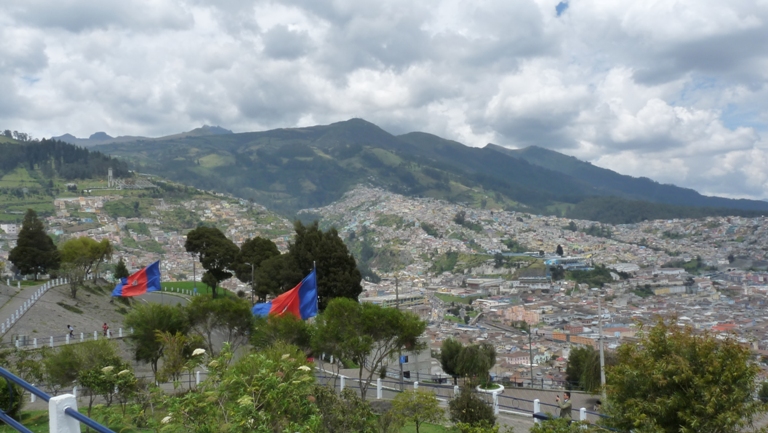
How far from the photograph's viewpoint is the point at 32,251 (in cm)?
3925

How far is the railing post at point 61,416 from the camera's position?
8.75 ft

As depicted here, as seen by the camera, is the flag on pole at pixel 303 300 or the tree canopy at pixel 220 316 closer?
the flag on pole at pixel 303 300

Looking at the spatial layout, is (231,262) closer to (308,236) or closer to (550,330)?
(308,236)

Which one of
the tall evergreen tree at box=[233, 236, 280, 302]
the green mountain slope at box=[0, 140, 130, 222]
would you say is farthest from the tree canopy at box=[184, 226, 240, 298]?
the green mountain slope at box=[0, 140, 130, 222]

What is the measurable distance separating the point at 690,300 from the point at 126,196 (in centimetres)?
9697

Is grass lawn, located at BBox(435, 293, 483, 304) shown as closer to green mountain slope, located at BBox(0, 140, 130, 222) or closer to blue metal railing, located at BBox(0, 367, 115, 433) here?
green mountain slope, located at BBox(0, 140, 130, 222)

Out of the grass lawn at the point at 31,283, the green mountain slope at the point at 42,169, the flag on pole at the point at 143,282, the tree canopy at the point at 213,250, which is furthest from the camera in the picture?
the green mountain slope at the point at 42,169

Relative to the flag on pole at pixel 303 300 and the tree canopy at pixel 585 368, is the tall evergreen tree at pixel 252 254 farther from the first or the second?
the flag on pole at pixel 303 300

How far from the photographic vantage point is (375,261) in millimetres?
122938

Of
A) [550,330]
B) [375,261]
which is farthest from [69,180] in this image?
[550,330]

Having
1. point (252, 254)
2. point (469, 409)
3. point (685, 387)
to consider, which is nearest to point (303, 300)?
point (469, 409)

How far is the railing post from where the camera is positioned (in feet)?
8.75

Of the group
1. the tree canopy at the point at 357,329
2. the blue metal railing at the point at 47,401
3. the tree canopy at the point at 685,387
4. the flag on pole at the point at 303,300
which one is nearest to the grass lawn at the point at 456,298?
the tree canopy at the point at 357,329

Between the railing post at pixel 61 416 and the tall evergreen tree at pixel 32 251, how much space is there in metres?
43.1
